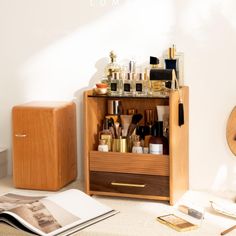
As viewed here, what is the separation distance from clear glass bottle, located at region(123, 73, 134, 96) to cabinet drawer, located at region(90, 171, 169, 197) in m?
0.26

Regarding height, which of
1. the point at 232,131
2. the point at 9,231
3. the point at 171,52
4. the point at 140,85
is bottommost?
the point at 9,231

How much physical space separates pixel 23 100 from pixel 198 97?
0.67m

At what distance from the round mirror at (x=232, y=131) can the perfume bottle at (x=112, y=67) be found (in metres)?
0.41

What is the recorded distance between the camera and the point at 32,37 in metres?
2.03

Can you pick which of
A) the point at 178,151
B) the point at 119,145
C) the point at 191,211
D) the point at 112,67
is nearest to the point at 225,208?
the point at 191,211

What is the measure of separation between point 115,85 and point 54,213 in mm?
485

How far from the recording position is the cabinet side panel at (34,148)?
1843 millimetres

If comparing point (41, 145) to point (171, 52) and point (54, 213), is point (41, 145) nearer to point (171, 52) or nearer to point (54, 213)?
point (54, 213)

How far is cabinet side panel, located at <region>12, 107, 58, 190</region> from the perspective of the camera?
1843 millimetres

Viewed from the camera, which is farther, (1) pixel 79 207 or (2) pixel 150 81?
(2) pixel 150 81

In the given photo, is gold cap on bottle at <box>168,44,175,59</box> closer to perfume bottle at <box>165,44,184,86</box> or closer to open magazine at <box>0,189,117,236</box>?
perfume bottle at <box>165,44,184,86</box>

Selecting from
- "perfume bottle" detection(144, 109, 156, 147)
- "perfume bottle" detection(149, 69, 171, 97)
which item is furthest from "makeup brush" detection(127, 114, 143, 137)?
"perfume bottle" detection(149, 69, 171, 97)

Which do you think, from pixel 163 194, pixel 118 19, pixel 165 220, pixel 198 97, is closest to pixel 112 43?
pixel 118 19

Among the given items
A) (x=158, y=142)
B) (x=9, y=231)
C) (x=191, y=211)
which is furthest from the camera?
(x=158, y=142)
